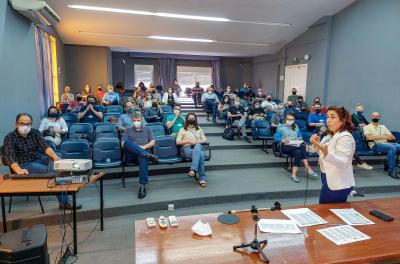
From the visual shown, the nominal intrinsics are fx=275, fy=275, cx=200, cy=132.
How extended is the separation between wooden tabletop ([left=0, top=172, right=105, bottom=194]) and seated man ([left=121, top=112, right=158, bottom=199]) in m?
1.22

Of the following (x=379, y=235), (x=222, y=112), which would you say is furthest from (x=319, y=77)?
(x=379, y=235)

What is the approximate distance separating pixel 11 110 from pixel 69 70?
20.3 feet

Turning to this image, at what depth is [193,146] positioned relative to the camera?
15.3ft

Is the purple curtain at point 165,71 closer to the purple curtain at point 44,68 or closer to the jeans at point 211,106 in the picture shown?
the jeans at point 211,106

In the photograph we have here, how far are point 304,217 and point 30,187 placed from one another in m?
2.40

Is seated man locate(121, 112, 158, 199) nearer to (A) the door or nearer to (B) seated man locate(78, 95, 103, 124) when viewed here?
(B) seated man locate(78, 95, 103, 124)

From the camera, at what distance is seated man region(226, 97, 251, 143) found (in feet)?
22.8

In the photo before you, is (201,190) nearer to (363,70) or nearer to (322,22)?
(363,70)

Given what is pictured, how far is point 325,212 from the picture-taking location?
6.63 ft

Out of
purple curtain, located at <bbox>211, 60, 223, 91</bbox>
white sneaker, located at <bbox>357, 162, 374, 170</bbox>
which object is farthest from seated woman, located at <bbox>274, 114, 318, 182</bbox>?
purple curtain, located at <bbox>211, 60, 223, 91</bbox>

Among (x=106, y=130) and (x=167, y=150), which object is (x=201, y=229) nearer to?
(x=167, y=150)

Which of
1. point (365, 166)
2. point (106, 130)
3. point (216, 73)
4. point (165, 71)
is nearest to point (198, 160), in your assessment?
point (106, 130)

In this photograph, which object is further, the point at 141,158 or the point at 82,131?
the point at 82,131

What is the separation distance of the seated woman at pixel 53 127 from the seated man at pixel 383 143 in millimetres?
5904
